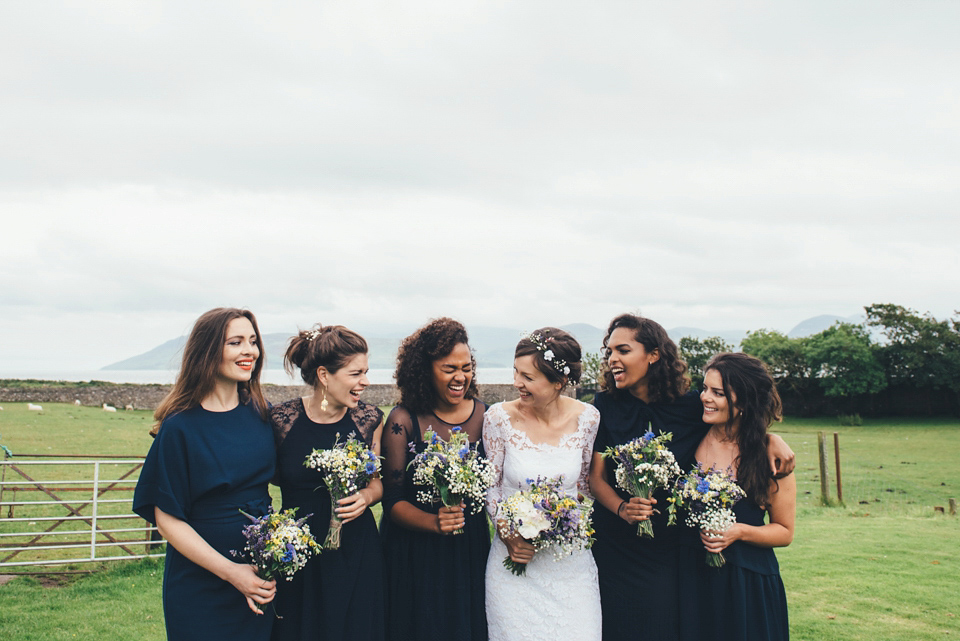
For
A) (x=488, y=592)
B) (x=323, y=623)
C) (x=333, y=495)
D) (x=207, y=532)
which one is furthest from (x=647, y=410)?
(x=207, y=532)

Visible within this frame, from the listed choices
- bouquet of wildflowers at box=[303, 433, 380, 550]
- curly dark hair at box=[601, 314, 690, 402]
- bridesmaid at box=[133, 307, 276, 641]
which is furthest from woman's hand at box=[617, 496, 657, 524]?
bridesmaid at box=[133, 307, 276, 641]

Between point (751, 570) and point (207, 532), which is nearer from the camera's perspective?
point (207, 532)

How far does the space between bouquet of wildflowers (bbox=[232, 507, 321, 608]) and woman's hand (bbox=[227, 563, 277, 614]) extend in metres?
0.03

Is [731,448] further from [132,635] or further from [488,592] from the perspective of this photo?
[132,635]

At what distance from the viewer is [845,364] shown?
47.2 m

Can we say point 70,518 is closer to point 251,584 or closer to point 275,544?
point 251,584

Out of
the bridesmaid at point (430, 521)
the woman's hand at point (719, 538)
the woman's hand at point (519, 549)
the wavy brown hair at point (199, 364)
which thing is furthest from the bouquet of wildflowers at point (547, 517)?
the wavy brown hair at point (199, 364)

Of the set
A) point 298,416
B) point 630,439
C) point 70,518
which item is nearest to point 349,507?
point 298,416

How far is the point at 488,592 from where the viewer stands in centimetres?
435

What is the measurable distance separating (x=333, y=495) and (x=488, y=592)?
1.33m

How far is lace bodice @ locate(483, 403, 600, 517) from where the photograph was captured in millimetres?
4426

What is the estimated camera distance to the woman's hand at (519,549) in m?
4.06

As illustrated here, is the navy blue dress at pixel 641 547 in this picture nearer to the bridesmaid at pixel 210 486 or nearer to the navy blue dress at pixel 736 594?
the navy blue dress at pixel 736 594

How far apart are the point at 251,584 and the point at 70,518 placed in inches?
281
